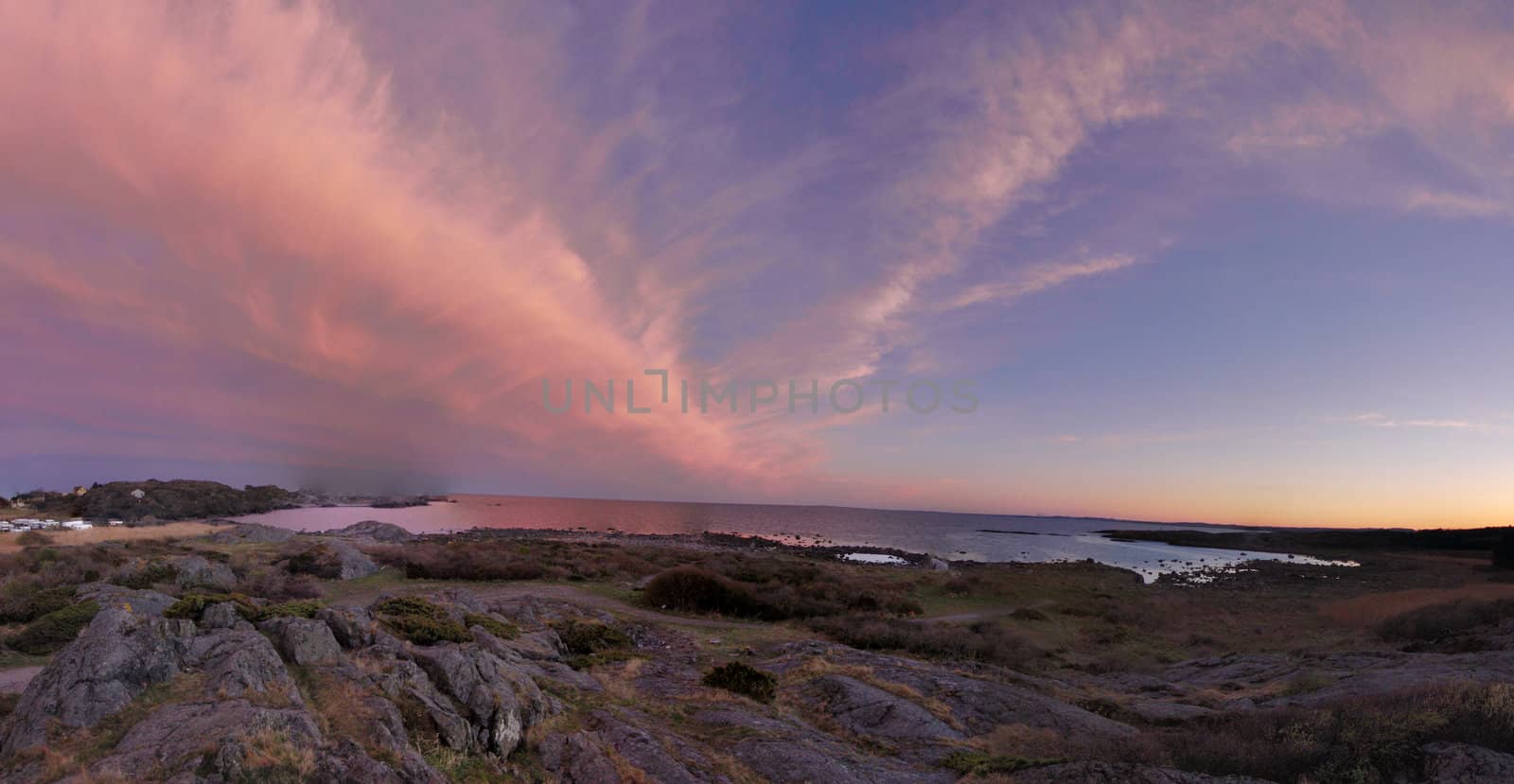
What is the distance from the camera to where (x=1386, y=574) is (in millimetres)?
75375

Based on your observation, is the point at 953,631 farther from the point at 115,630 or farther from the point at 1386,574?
the point at 1386,574

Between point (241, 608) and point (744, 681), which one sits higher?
point (241, 608)

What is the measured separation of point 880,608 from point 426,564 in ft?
96.2

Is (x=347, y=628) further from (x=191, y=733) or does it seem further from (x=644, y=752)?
(x=644, y=752)

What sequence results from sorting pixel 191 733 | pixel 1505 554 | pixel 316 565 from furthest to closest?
pixel 1505 554 < pixel 316 565 < pixel 191 733

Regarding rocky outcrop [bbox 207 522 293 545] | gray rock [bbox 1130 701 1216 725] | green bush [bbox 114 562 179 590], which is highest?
green bush [bbox 114 562 179 590]

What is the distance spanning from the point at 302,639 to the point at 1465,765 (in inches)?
878

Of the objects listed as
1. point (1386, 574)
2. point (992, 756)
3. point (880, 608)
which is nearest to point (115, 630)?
point (992, 756)

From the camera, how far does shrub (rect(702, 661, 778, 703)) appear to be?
1898cm

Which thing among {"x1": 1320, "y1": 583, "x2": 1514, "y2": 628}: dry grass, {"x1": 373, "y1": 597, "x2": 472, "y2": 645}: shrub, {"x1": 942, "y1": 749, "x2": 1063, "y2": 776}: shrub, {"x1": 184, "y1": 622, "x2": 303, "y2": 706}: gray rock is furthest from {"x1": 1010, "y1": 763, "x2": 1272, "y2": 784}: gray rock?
{"x1": 1320, "y1": 583, "x2": 1514, "y2": 628}: dry grass

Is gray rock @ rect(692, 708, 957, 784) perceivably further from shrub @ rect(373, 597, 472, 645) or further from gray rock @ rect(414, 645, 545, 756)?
shrub @ rect(373, 597, 472, 645)

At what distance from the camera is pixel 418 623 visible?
16844 millimetres

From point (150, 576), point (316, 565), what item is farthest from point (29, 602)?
point (316, 565)

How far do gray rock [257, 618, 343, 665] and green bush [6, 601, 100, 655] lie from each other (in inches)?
277
